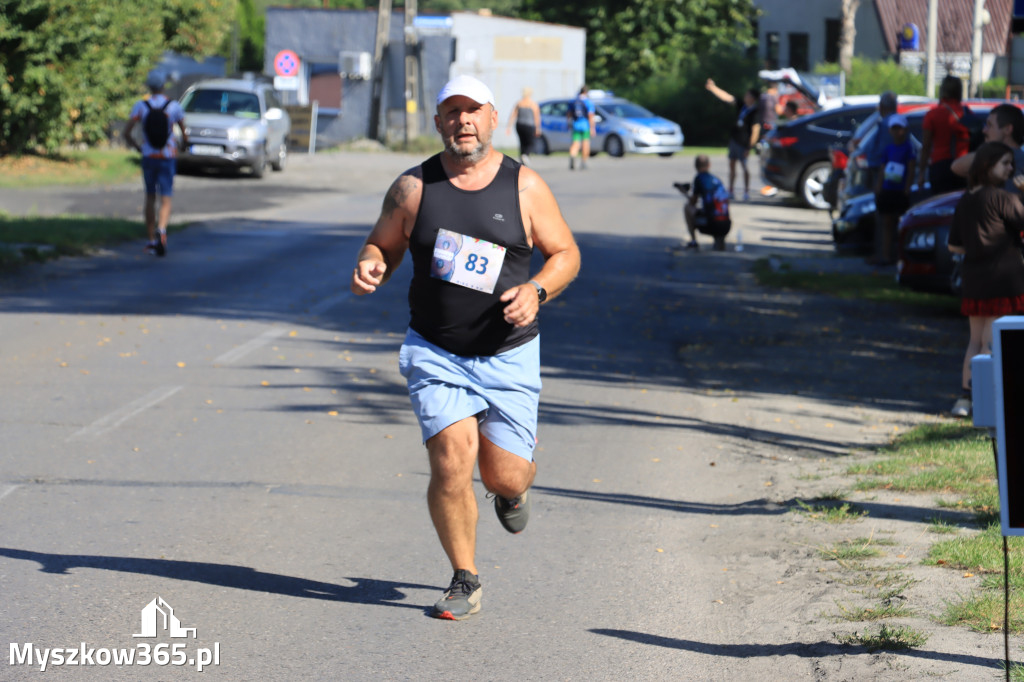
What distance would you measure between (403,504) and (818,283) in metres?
9.57

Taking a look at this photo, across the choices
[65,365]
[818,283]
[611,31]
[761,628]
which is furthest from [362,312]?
[611,31]

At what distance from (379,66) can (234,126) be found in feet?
52.5

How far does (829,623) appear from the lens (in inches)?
194

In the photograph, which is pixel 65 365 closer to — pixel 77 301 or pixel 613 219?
pixel 77 301

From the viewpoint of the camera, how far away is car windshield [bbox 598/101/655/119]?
40.7 metres

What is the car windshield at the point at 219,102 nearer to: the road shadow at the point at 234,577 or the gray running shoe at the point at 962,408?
the gray running shoe at the point at 962,408

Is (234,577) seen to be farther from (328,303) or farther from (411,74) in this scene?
(411,74)

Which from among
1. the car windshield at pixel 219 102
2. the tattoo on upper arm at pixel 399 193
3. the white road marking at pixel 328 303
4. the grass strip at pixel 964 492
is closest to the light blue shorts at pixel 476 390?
the tattoo on upper arm at pixel 399 193

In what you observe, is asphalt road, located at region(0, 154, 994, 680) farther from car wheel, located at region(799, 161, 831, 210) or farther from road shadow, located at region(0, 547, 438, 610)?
car wheel, located at region(799, 161, 831, 210)

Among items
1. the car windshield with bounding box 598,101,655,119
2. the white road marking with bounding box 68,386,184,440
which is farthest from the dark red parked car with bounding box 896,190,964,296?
the car windshield with bounding box 598,101,655,119

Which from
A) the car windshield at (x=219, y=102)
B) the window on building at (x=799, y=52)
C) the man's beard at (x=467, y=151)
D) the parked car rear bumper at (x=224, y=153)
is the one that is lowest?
the parked car rear bumper at (x=224, y=153)

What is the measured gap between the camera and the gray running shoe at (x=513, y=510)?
5199mm

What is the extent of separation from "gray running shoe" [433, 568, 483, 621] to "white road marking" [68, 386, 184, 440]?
3494mm

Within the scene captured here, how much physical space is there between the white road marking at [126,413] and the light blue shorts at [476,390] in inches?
137
